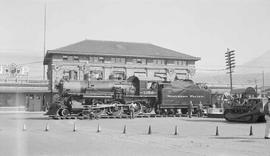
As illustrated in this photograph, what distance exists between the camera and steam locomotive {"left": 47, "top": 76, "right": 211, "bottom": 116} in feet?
96.2

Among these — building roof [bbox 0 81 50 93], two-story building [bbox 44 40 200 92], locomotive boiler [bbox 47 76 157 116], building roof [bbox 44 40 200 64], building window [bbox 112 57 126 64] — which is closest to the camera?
locomotive boiler [bbox 47 76 157 116]

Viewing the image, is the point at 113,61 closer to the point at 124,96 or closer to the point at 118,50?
the point at 118,50

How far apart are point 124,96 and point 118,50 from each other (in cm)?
3657

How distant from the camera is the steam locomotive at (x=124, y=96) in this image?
29.3 meters

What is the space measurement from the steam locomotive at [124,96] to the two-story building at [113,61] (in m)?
25.8

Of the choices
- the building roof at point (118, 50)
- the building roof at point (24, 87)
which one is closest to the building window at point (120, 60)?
the building roof at point (118, 50)

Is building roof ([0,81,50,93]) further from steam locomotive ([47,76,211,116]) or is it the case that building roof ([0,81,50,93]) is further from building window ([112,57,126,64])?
steam locomotive ([47,76,211,116])

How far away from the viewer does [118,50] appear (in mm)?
66750

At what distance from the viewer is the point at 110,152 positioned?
11461mm

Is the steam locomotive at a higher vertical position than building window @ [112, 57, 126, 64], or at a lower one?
lower

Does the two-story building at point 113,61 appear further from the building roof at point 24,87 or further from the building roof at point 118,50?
the building roof at point 24,87

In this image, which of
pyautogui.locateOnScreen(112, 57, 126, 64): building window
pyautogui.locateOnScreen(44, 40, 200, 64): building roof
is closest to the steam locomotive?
pyautogui.locateOnScreen(44, 40, 200, 64): building roof

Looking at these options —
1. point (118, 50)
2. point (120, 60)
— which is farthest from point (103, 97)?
point (118, 50)

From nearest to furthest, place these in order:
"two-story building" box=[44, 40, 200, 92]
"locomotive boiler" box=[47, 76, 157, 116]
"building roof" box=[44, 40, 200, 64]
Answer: "locomotive boiler" box=[47, 76, 157, 116]
"two-story building" box=[44, 40, 200, 92]
"building roof" box=[44, 40, 200, 64]
